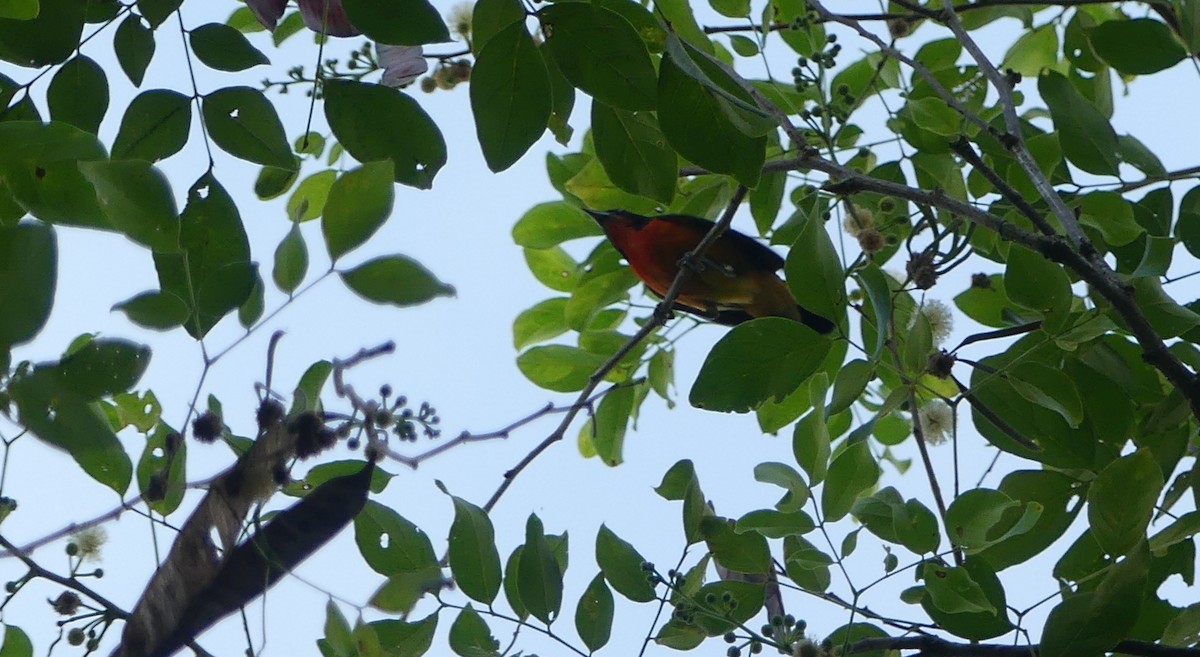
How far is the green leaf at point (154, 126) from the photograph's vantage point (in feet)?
7.17

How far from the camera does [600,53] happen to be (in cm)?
185

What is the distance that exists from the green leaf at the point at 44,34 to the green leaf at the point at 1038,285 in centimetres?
190

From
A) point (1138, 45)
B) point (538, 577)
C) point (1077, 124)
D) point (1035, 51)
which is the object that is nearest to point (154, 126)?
point (538, 577)

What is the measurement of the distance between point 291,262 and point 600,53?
2.01ft

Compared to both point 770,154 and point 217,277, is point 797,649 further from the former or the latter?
point 770,154

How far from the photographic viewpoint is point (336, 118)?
2131mm

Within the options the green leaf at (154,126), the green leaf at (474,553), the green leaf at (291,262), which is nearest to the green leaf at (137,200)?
the green leaf at (291,262)

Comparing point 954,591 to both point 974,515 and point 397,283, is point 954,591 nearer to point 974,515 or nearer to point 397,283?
point 974,515

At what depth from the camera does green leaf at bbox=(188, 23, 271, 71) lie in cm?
223

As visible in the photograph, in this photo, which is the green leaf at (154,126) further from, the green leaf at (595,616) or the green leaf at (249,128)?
the green leaf at (595,616)

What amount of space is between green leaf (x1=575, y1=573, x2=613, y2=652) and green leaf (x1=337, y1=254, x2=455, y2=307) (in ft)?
3.25

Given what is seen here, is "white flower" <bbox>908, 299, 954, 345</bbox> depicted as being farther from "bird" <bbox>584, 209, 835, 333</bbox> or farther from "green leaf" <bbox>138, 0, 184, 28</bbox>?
"green leaf" <bbox>138, 0, 184, 28</bbox>

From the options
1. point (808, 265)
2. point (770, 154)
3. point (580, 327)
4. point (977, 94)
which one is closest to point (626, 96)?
point (808, 265)

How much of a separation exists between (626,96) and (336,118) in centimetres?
60
